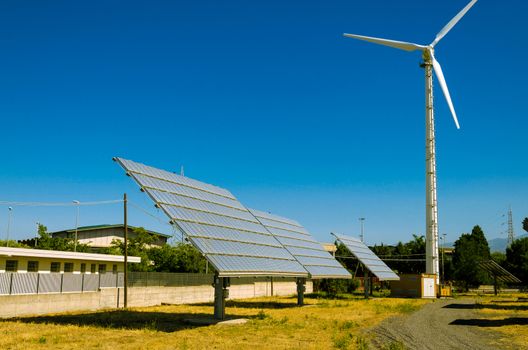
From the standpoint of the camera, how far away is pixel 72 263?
48.8m

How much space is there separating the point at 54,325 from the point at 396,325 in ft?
62.7

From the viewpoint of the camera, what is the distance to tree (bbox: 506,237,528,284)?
99800 millimetres

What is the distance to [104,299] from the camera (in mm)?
40656

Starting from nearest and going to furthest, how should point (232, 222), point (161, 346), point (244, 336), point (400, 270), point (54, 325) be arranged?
point (161, 346) → point (244, 336) → point (54, 325) → point (232, 222) → point (400, 270)


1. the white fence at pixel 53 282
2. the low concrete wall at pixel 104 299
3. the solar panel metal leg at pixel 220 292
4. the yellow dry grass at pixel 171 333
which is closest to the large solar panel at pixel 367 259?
the low concrete wall at pixel 104 299

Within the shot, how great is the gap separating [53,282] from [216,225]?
13.8 meters

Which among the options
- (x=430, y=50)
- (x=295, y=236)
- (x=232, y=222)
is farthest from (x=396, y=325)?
(x=430, y=50)

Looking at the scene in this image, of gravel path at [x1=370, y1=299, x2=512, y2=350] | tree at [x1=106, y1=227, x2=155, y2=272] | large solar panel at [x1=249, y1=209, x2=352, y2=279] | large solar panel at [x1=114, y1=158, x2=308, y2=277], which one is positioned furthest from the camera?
tree at [x1=106, y1=227, x2=155, y2=272]

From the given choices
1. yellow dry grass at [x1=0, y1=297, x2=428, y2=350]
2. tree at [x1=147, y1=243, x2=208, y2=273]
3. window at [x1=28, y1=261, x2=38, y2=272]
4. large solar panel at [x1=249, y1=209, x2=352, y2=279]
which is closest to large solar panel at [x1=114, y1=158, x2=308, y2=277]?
yellow dry grass at [x1=0, y1=297, x2=428, y2=350]

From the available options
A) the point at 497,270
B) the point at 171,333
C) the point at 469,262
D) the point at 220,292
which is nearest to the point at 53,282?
the point at 220,292

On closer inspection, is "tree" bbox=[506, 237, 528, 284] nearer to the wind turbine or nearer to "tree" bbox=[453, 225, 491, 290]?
"tree" bbox=[453, 225, 491, 290]

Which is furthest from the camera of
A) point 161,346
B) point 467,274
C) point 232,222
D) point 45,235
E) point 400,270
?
point 400,270

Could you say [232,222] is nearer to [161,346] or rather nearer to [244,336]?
[244,336]

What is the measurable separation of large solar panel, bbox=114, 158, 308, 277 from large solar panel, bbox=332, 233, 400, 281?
75.0ft
